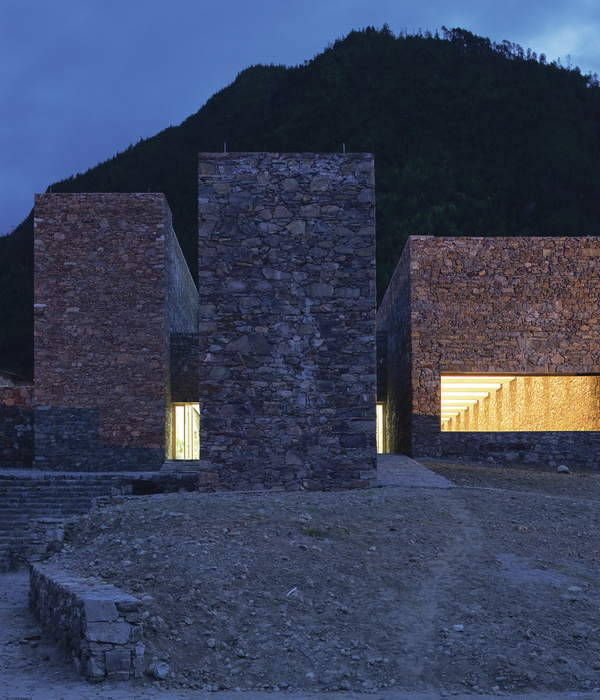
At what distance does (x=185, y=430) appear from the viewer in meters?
25.0

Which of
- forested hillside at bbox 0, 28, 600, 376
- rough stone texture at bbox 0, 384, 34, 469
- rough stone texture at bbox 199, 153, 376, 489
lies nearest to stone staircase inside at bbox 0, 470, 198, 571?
rough stone texture at bbox 199, 153, 376, 489

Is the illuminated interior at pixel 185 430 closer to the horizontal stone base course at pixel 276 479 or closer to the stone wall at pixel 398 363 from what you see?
the stone wall at pixel 398 363

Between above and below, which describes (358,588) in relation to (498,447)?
below

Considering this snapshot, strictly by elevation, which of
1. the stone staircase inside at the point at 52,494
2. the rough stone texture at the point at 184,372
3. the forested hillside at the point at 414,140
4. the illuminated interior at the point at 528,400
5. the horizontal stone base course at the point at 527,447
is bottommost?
Result: the stone staircase inside at the point at 52,494

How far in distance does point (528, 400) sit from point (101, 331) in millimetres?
12299

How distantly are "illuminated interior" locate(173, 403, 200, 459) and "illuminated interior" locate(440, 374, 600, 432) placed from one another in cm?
713

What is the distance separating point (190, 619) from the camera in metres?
6.56

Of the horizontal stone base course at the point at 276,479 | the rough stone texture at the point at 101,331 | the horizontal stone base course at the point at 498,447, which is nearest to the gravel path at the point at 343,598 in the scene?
the horizontal stone base course at the point at 276,479

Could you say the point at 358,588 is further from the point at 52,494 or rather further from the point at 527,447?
the point at 527,447

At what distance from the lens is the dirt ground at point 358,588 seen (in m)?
6.04

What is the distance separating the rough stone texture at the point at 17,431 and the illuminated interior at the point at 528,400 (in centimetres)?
1015

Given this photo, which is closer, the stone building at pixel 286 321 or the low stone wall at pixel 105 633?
the low stone wall at pixel 105 633

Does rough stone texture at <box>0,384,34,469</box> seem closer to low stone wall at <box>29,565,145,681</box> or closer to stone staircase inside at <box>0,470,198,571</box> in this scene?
stone staircase inside at <box>0,470,198,571</box>

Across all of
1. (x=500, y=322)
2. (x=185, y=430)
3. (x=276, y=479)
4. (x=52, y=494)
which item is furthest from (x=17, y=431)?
(x=500, y=322)
